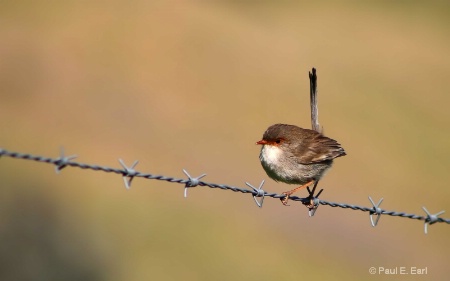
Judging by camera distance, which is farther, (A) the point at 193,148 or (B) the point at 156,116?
(B) the point at 156,116

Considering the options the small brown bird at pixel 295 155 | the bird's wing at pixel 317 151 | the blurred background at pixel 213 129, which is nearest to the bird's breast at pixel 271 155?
the small brown bird at pixel 295 155

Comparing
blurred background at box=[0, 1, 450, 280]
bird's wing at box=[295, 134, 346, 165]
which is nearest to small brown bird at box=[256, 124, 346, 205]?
bird's wing at box=[295, 134, 346, 165]

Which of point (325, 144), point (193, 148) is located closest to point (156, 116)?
point (193, 148)

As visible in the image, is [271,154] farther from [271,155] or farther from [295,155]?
[295,155]

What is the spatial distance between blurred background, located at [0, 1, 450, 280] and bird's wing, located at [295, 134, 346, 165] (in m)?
7.90

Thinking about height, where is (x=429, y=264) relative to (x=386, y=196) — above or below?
below

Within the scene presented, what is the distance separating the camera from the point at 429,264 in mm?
17750

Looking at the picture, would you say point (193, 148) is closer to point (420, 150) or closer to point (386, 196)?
point (386, 196)

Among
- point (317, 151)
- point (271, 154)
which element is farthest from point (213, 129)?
point (271, 154)

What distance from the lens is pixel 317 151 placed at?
7000mm

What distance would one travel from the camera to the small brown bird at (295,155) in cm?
683

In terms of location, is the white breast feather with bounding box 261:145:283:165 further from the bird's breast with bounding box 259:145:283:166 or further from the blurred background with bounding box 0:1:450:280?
the blurred background with bounding box 0:1:450:280

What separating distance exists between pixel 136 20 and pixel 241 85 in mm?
6863

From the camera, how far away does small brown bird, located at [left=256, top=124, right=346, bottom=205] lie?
683 centimetres
